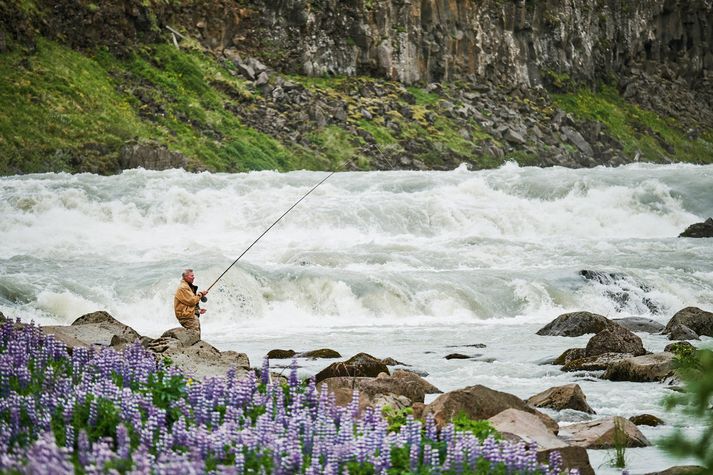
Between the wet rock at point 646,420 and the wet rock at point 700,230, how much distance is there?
2603cm

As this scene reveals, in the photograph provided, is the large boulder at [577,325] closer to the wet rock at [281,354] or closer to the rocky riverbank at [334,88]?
the wet rock at [281,354]

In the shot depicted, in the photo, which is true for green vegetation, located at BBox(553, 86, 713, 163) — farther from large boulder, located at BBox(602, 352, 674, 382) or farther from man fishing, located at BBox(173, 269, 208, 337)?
man fishing, located at BBox(173, 269, 208, 337)

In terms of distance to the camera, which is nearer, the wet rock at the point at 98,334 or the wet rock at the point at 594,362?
the wet rock at the point at 98,334

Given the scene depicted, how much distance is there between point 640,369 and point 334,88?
4808 centimetres

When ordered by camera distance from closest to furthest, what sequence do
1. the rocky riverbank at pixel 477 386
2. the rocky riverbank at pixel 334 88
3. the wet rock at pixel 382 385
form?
the rocky riverbank at pixel 477 386 < the wet rock at pixel 382 385 < the rocky riverbank at pixel 334 88

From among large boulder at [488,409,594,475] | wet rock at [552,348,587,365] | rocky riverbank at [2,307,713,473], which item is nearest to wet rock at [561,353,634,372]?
rocky riverbank at [2,307,713,473]

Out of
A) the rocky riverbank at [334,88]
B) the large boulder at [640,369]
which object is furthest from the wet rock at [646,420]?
the rocky riverbank at [334,88]

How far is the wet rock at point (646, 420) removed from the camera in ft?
34.8

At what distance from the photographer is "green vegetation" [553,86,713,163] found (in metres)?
76.2

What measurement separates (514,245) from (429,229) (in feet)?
12.9

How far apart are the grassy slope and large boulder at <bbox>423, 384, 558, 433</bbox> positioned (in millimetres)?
35118

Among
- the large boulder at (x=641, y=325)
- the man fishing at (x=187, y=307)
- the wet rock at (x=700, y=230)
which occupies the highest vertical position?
the wet rock at (x=700, y=230)

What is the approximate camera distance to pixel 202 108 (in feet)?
171

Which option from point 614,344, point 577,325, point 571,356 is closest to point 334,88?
point 577,325
